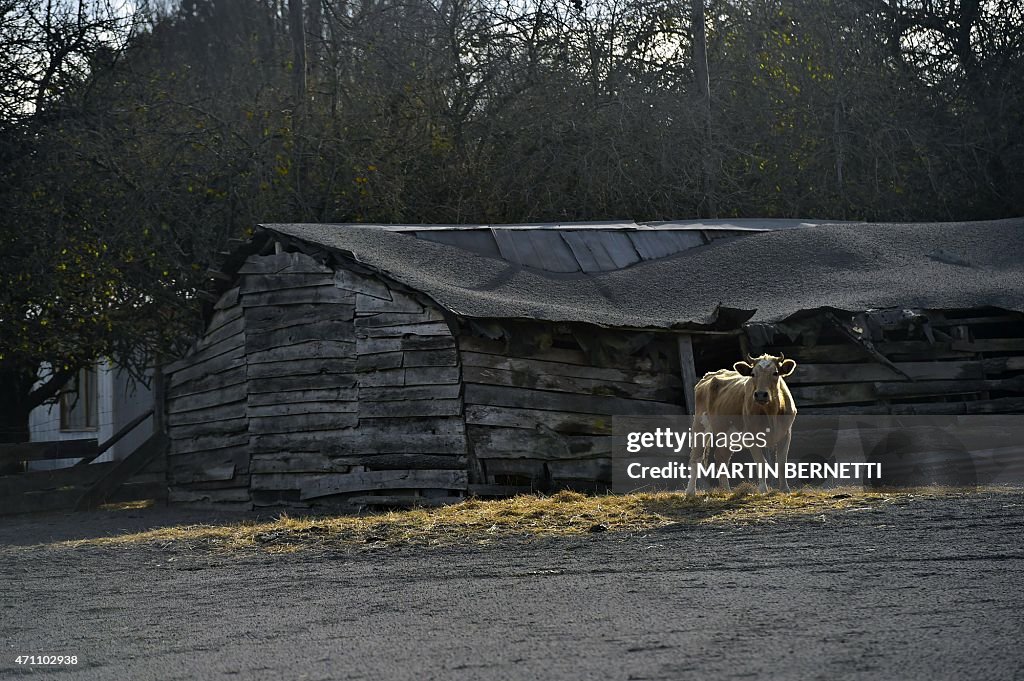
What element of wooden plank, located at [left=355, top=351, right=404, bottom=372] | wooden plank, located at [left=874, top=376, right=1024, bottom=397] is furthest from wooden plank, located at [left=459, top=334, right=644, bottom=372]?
wooden plank, located at [left=874, top=376, right=1024, bottom=397]

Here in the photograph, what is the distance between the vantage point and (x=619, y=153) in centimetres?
2691

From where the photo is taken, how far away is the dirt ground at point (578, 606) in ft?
20.2

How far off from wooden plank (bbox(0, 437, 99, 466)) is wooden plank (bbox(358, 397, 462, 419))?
8.44m

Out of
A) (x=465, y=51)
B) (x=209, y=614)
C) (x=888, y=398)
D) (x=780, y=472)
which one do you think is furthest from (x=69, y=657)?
(x=465, y=51)

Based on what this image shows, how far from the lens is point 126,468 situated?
68.0 ft

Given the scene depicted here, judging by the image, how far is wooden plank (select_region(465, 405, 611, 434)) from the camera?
1506 centimetres

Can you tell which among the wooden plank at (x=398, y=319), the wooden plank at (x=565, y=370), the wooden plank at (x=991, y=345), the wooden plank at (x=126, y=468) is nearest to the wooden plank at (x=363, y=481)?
the wooden plank at (x=565, y=370)

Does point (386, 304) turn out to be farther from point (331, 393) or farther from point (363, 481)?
point (363, 481)

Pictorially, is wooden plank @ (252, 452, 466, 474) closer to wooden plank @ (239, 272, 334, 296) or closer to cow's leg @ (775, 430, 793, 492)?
wooden plank @ (239, 272, 334, 296)

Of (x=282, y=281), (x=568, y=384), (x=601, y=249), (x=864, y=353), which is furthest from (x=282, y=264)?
(x=864, y=353)

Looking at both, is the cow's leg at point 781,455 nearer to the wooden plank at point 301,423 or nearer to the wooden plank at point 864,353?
the wooden plank at point 864,353

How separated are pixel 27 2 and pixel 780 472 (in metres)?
15.8

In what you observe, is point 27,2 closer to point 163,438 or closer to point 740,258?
point 163,438

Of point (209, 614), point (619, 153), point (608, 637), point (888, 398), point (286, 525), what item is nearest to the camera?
point (608, 637)
